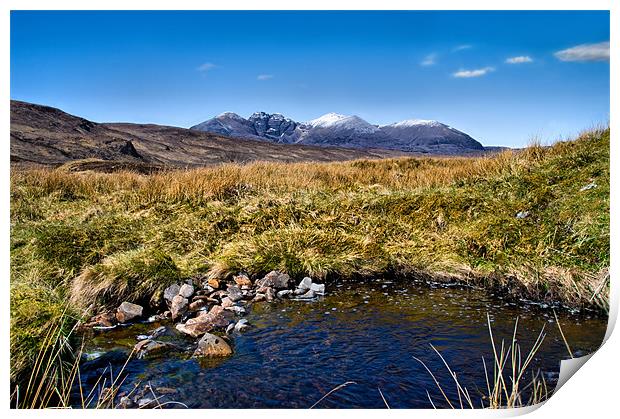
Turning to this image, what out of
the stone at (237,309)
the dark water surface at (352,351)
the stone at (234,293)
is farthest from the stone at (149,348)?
the stone at (234,293)

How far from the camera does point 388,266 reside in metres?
6.63

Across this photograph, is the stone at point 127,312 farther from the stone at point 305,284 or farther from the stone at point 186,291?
the stone at point 305,284

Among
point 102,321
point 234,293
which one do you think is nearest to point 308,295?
point 234,293

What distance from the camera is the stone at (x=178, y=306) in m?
5.14

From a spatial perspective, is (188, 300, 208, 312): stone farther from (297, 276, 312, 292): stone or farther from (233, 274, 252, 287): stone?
(297, 276, 312, 292): stone

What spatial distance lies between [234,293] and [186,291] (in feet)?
1.97

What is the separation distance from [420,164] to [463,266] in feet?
34.0

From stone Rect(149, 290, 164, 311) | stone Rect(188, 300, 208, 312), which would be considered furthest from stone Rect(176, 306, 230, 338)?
stone Rect(149, 290, 164, 311)

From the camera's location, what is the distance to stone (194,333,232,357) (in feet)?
13.1

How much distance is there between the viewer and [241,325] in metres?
4.64

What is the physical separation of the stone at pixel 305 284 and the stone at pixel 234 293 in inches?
30.7

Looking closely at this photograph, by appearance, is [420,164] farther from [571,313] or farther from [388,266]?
[571,313]

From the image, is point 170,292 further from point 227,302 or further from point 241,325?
point 241,325
